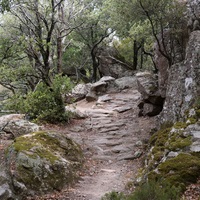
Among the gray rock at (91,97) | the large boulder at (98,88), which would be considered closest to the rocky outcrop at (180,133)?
the gray rock at (91,97)

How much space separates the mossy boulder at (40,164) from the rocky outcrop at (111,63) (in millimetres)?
19094

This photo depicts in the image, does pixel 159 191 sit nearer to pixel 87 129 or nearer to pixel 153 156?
pixel 153 156

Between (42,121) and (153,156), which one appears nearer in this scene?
(153,156)

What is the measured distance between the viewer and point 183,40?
42.5ft

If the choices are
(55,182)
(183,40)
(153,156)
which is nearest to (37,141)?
(55,182)

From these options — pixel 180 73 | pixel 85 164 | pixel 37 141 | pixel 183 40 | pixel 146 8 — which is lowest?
pixel 85 164

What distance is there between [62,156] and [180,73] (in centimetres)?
531

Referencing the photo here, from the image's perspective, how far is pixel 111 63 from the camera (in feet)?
90.3

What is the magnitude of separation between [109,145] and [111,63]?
16.6 meters

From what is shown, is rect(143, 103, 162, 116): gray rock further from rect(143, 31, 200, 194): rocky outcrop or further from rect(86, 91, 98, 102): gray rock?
rect(86, 91, 98, 102): gray rock

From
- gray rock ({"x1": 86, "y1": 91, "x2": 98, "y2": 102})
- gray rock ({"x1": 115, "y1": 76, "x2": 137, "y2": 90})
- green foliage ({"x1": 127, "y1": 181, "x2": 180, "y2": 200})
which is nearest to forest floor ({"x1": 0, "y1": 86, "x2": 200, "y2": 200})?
green foliage ({"x1": 127, "y1": 181, "x2": 180, "y2": 200})

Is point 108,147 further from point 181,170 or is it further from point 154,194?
point 154,194

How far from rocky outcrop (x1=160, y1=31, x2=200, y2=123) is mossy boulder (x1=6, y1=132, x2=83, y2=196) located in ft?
12.5

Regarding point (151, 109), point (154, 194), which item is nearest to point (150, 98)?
point (151, 109)
